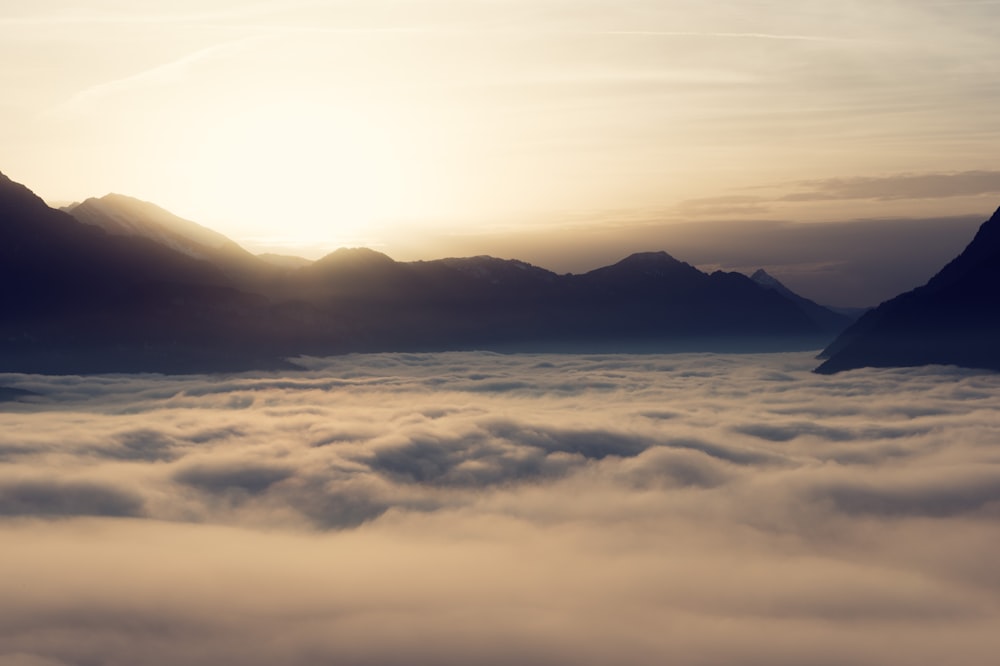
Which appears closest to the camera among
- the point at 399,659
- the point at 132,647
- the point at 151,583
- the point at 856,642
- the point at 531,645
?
the point at 399,659

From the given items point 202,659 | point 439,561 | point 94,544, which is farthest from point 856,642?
point 94,544

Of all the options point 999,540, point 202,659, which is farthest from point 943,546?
point 202,659

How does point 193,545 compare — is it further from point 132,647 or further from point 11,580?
point 132,647

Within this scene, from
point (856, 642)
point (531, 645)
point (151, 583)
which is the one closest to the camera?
point (531, 645)

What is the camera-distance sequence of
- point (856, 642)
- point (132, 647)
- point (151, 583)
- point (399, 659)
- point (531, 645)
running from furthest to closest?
point (151, 583) < point (856, 642) < point (531, 645) < point (132, 647) < point (399, 659)

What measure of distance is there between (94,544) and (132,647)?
61.3 metres

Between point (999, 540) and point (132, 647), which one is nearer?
point (132, 647)

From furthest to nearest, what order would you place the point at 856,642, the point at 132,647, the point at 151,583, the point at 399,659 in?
the point at 151,583
the point at 856,642
the point at 132,647
the point at 399,659

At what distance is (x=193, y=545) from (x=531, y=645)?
8368 centimetres

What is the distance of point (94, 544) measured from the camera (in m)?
200

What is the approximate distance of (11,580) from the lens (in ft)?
616

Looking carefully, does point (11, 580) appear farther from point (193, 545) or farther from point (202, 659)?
point (202, 659)

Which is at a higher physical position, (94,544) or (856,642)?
(94,544)

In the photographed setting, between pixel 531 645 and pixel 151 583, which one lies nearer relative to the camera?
pixel 531 645
